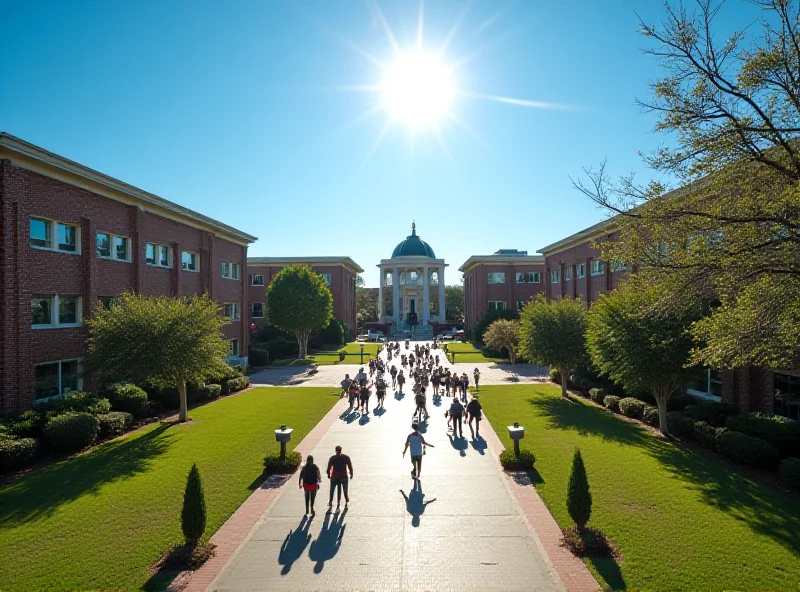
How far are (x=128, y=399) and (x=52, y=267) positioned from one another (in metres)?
6.19

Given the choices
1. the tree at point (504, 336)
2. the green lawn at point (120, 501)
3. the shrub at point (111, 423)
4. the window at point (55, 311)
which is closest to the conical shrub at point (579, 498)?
the green lawn at point (120, 501)

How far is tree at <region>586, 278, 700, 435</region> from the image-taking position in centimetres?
1720

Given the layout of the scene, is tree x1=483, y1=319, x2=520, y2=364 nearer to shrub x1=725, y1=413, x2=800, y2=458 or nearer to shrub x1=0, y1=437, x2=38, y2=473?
shrub x1=725, y1=413, x2=800, y2=458

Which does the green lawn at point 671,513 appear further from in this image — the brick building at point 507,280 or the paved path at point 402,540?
the brick building at point 507,280

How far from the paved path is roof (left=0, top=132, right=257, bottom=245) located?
1560 centimetres

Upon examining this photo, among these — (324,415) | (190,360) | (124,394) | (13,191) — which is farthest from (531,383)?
(13,191)

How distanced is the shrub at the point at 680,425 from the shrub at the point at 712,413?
0.45 m

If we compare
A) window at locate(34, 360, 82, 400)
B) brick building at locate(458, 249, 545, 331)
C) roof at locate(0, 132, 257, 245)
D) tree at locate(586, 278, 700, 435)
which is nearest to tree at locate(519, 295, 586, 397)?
tree at locate(586, 278, 700, 435)

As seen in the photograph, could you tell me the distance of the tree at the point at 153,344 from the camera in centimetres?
1845

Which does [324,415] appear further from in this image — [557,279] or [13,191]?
[557,279]

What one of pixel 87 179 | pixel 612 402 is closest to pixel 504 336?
pixel 612 402

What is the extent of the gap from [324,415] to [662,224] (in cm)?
1587

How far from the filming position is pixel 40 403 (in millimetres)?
17734

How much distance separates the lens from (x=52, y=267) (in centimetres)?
1956
